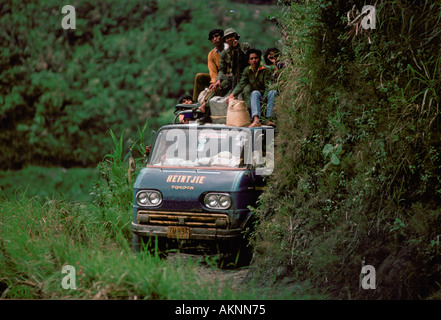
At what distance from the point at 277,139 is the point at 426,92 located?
2.30m

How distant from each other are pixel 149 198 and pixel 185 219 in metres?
0.56

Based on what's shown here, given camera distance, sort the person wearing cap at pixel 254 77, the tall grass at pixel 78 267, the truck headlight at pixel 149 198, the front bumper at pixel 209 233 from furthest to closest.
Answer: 1. the person wearing cap at pixel 254 77
2. the truck headlight at pixel 149 198
3. the front bumper at pixel 209 233
4. the tall grass at pixel 78 267

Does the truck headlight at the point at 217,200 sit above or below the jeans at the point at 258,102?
below

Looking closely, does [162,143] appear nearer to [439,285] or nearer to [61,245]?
[61,245]

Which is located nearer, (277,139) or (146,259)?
(146,259)

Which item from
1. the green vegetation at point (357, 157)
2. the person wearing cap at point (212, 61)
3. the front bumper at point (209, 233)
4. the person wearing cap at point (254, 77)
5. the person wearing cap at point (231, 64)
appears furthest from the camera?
the person wearing cap at point (212, 61)

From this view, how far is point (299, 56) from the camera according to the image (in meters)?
7.50

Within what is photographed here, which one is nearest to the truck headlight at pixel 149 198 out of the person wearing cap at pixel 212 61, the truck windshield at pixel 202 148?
the truck windshield at pixel 202 148

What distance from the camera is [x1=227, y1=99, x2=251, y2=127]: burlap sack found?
8.39m

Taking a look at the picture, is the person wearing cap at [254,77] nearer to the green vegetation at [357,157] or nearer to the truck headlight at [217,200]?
Result: the green vegetation at [357,157]

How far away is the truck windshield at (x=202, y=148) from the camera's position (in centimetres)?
771

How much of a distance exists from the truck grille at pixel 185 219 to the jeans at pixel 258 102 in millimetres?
1962

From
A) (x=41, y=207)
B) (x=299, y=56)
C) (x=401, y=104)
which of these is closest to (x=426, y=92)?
Result: (x=401, y=104)

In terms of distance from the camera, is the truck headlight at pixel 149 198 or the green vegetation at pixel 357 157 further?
the truck headlight at pixel 149 198
